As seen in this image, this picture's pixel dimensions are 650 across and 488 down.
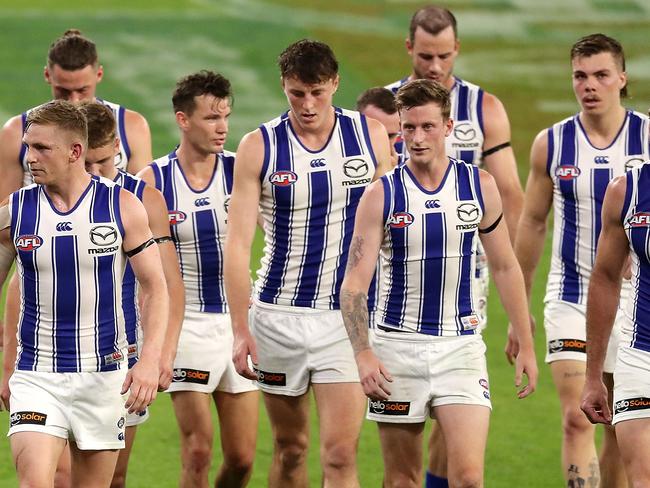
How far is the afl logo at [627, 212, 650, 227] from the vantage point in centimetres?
650

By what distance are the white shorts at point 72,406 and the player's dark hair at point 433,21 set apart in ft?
10.9

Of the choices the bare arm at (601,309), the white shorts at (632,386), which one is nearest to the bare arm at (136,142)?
the bare arm at (601,309)

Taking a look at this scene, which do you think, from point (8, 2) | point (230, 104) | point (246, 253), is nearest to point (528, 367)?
point (246, 253)

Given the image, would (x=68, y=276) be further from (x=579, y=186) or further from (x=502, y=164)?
(x=502, y=164)

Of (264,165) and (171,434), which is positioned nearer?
(264,165)

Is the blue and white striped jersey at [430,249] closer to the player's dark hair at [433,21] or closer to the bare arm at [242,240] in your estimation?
the bare arm at [242,240]

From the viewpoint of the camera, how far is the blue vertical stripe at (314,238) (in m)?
7.87

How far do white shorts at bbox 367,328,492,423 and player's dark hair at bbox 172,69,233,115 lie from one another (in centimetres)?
179

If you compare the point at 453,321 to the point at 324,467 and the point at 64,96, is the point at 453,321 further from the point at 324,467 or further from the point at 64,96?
the point at 64,96

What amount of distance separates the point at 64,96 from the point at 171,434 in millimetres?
2704

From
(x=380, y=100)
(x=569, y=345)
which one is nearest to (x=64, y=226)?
(x=380, y=100)

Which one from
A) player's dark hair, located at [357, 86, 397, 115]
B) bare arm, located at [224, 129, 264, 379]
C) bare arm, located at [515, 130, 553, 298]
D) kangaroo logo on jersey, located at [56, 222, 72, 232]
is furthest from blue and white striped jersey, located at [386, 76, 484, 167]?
kangaroo logo on jersey, located at [56, 222, 72, 232]

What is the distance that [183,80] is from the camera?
8484 millimetres

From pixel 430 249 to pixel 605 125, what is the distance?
1929 mm
